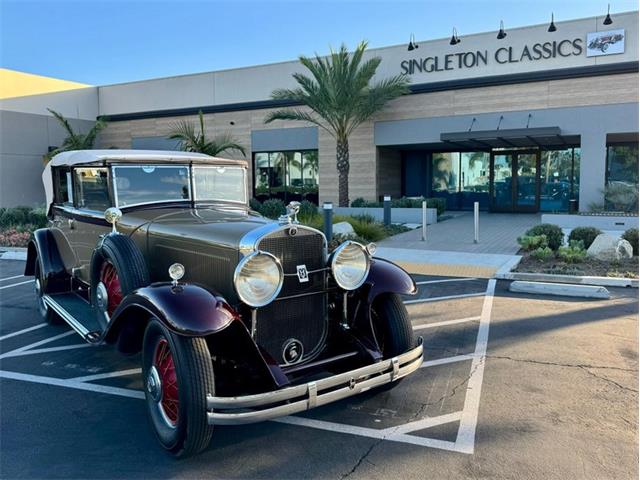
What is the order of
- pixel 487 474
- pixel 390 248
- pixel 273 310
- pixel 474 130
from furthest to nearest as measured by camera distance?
1. pixel 474 130
2. pixel 390 248
3. pixel 273 310
4. pixel 487 474

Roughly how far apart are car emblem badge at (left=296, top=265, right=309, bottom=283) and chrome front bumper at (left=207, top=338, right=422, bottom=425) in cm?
76

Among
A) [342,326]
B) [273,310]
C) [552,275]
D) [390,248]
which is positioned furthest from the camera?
[390,248]

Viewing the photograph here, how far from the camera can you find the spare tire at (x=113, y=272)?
14.0 ft

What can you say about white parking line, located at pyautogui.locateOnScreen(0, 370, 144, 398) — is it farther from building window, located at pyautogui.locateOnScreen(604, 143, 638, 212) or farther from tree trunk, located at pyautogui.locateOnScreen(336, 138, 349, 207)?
building window, located at pyautogui.locateOnScreen(604, 143, 638, 212)

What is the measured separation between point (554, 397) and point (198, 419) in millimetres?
2755

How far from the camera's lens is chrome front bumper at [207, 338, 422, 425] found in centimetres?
302

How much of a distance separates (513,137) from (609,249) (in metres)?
8.01

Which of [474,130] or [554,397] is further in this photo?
[474,130]

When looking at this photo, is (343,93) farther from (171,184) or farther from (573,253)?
(171,184)

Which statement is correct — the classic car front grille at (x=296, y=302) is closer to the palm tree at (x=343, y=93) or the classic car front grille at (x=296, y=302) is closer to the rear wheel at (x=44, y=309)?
the rear wheel at (x=44, y=309)

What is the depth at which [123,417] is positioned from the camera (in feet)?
12.8

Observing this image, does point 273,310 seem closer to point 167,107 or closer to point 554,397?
point 554,397

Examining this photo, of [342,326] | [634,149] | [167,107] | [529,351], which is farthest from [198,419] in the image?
[167,107]

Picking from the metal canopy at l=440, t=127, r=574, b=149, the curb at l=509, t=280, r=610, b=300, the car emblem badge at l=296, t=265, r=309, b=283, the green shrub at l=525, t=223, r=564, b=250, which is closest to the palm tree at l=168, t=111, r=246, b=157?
the metal canopy at l=440, t=127, r=574, b=149
